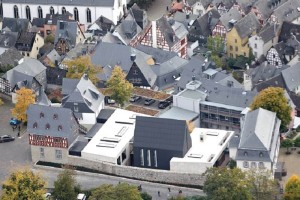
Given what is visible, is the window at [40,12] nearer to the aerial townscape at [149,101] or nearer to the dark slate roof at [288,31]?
the aerial townscape at [149,101]

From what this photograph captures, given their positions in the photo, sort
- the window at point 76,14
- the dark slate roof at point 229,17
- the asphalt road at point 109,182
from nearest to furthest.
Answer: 1. the asphalt road at point 109,182
2. the dark slate roof at point 229,17
3. the window at point 76,14

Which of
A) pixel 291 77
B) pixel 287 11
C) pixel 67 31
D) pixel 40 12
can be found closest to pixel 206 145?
pixel 291 77

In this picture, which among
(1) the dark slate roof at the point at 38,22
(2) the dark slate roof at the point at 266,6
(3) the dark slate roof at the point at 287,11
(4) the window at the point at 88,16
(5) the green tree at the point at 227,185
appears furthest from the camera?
(4) the window at the point at 88,16

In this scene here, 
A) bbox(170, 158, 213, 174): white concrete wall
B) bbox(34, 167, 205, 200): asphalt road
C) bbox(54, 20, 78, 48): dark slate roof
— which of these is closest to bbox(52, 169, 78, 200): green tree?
bbox(34, 167, 205, 200): asphalt road

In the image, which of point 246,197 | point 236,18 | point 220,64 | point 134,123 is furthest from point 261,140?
point 236,18

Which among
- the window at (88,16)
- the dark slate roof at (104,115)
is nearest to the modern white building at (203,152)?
the dark slate roof at (104,115)

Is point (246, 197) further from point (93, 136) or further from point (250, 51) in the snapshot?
point (250, 51)
